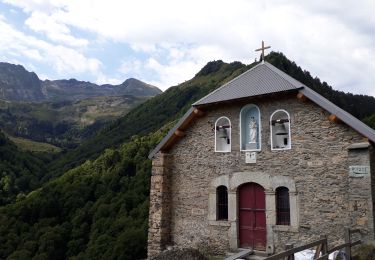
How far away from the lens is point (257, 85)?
41.6ft

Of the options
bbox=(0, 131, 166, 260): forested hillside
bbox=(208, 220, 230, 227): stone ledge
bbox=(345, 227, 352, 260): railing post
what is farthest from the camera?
bbox=(0, 131, 166, 260): forested hillside

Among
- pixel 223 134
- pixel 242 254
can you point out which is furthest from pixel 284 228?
pixel 223 134

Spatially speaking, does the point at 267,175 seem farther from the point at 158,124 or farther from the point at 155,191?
the point at 158,124

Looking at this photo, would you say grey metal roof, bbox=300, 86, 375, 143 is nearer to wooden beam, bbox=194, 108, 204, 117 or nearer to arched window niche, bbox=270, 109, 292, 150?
arched window niche, bbox=270, 109, 292, 150

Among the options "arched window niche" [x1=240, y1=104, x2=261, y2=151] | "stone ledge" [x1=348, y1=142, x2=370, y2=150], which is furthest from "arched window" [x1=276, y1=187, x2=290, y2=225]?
"stone ledge" [x1=348, y1=142, x2=370, y2=150]

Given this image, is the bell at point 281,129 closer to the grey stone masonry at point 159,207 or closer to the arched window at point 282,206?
the arched window at point 282,206

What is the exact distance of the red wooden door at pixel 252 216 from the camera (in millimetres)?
12164

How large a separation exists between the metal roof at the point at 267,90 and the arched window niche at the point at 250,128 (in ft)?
2.08

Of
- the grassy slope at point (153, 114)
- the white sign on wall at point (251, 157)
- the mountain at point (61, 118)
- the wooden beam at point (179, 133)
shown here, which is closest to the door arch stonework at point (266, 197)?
the white sign on wall at point (251, 157)

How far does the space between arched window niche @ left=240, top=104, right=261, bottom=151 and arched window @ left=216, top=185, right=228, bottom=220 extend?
1.62 m

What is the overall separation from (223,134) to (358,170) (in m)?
4.44

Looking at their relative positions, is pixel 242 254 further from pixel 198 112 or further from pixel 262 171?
pixel 198 112

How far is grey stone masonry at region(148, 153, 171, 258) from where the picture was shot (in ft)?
45.5

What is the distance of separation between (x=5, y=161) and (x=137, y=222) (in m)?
51.3
